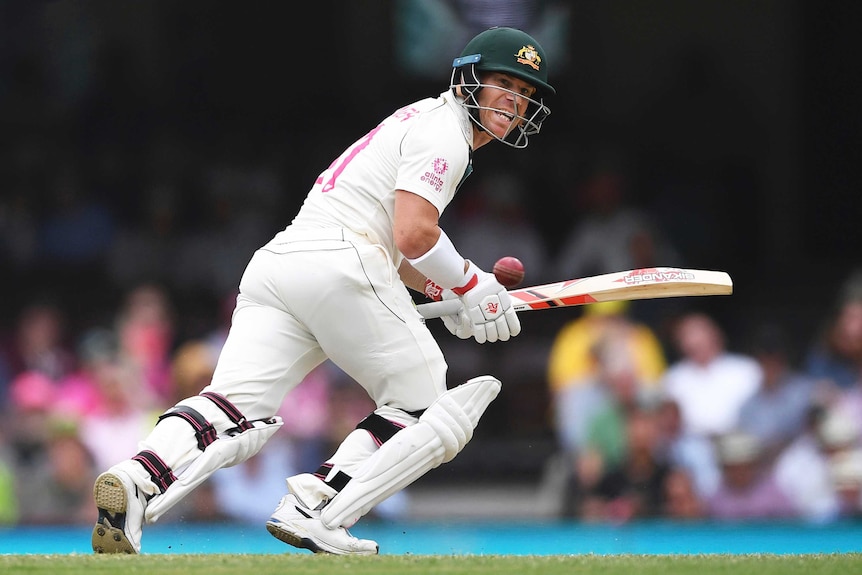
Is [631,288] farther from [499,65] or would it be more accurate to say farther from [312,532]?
[312,532]

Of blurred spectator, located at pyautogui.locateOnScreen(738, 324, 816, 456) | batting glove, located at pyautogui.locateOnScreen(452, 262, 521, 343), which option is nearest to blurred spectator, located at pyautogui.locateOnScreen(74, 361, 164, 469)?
blurred spectator, located at pyautogui.locateOnScreen(738, 324, 816, 456)

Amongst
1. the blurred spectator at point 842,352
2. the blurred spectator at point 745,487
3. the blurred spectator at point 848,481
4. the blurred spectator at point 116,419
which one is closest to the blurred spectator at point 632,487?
the blurred spectator at point 745,487

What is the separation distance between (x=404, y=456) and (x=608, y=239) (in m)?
5.16

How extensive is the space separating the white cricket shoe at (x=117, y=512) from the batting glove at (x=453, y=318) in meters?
1.05

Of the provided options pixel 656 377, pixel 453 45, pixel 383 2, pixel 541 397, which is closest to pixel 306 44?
pixel 383 2

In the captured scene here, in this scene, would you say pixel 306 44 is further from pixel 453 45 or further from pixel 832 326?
pixel 832 326

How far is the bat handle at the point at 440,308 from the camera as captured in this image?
438 centimetres

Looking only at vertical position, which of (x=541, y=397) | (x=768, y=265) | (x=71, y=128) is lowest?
(x=541, y=397)

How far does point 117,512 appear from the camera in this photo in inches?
155

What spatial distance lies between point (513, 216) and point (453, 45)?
1198mm

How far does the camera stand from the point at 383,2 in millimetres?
10289

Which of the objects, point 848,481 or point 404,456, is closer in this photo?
point 404,456

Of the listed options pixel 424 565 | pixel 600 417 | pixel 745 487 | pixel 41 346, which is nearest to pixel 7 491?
pixel 41 346

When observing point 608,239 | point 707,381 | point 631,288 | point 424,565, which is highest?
point 608,239
